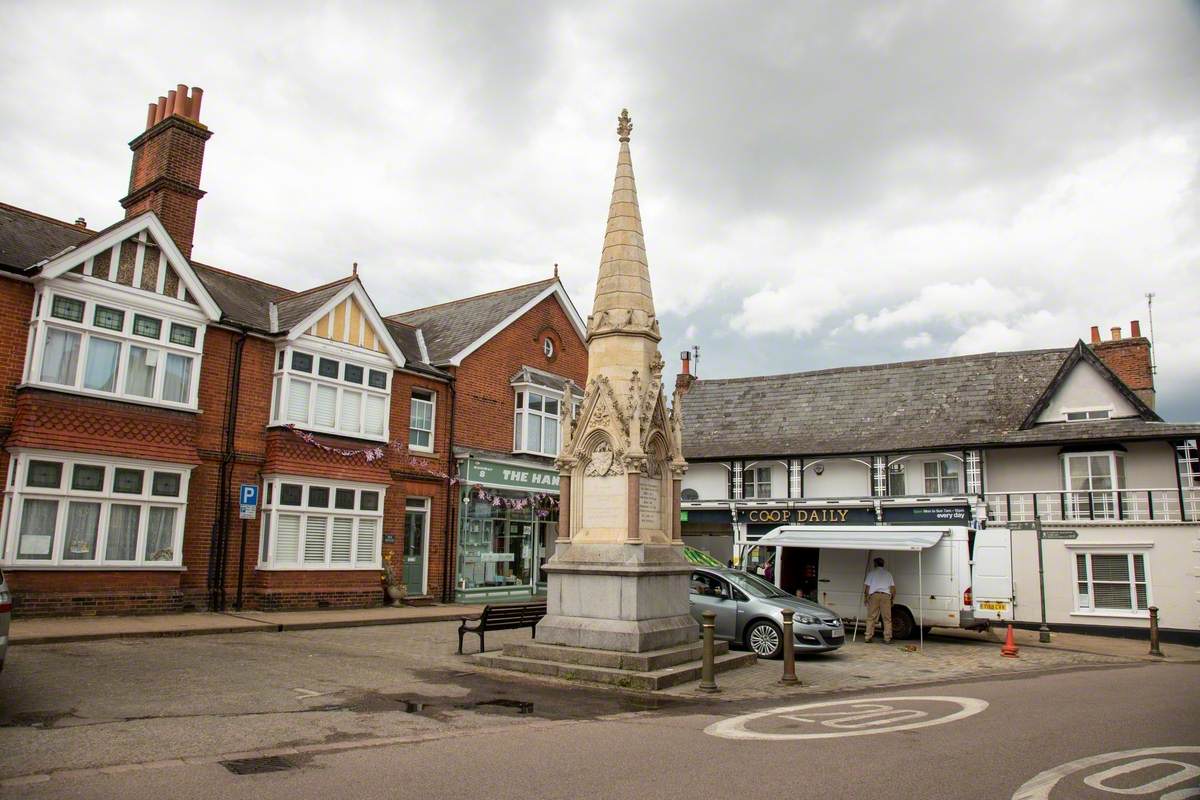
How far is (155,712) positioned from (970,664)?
12967 millimetres

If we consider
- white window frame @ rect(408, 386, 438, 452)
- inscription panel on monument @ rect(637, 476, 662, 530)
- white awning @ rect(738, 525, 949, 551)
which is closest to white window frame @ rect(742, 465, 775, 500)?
white awning @ rect(738, 525, 949, 551)

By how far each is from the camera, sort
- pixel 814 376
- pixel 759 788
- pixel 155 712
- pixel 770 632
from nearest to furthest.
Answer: pixel 759 788, pixel 155 712, pixel 770 632, pixel 814 376

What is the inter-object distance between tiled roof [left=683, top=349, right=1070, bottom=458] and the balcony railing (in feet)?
6.83

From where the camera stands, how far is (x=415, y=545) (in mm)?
22672

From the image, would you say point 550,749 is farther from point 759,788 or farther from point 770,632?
point 770,632

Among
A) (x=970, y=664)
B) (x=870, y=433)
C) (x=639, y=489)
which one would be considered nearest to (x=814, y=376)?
(x=870, y=433)

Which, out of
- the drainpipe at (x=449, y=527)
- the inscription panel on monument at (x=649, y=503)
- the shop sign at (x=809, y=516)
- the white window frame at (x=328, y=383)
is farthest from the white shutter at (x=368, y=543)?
the shop sign at (x=809, y=516)

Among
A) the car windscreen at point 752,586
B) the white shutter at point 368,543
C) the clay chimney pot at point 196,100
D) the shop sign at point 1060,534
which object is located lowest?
the car windscreen at point 752,586

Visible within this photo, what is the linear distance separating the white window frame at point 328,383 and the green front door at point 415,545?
7.93ft

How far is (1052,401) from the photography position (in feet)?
80.8

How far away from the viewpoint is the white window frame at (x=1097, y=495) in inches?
888

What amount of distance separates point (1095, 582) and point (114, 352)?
2441 cm

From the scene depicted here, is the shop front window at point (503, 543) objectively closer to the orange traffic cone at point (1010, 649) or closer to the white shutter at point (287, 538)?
the white shutter at point (287, 538)

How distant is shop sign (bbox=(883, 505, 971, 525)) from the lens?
24.3m
